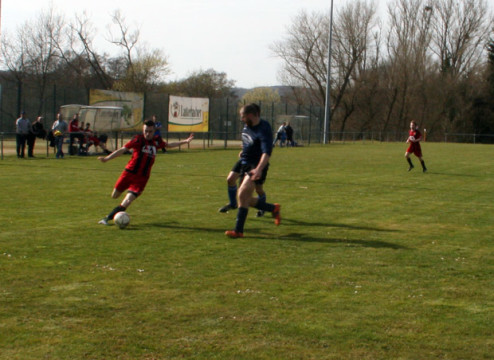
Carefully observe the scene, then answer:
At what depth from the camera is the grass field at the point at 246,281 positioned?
4488mm

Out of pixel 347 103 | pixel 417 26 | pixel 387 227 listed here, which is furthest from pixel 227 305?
pixel 417 26

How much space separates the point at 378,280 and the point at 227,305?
1.79m

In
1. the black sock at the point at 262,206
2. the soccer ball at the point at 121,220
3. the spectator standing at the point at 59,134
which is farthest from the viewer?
the spectator standing at the point at 59,134

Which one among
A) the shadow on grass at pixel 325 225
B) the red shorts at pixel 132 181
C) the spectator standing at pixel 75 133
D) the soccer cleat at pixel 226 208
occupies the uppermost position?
the spectator standing at pixel 75 133

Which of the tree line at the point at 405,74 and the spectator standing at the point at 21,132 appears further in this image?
the tree line at the point at 405,74

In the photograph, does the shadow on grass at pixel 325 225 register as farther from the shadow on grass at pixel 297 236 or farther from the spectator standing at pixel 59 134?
the spectator standing at pixel 59 134

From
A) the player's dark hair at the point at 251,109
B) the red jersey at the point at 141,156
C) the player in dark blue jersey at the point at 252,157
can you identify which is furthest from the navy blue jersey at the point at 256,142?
the red jersey at the point at 141,156

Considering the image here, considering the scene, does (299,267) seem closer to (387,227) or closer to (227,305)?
(227,305)

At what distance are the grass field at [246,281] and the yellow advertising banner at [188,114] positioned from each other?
72.6 ft

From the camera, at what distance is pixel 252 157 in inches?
362

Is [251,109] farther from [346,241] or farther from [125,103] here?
[125,103]

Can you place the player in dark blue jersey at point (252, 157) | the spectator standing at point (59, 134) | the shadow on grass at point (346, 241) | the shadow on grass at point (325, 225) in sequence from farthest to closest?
1. the spectator standing at point (59, 134)
2. the shadow on grass at point (325, 225)
3. the player in dark blue jersey at point (252, 157)
4. the shadow on grass at point (346, 241)

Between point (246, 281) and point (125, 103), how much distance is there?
27.5 metres

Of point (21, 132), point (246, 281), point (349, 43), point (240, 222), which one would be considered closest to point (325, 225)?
point (240, 222)
